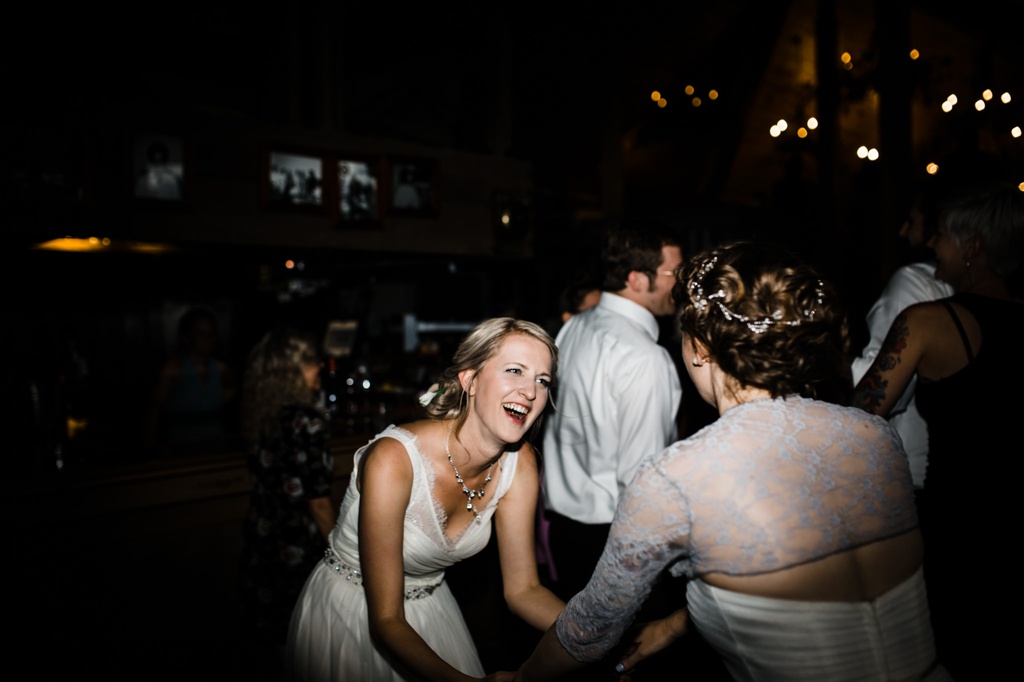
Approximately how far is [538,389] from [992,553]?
119cm

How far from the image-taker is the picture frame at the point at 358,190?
436 cm

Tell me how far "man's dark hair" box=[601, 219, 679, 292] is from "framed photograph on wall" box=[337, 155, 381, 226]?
7.67ft

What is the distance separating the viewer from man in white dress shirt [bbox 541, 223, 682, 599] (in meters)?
2.36

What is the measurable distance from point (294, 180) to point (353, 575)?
292 centimetres

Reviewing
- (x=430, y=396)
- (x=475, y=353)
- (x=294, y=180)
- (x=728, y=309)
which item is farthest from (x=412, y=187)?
(x=728, y=309)

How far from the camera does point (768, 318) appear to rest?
1.14 m

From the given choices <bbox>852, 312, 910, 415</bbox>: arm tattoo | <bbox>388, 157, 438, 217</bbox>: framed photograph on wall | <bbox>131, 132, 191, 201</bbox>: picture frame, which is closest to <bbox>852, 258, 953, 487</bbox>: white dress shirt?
<bbox>852, 312, 910, 415</bbox>: arm tattoo

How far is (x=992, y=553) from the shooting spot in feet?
5.60

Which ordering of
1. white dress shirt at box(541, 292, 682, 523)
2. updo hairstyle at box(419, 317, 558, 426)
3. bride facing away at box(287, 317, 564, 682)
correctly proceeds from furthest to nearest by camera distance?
white dress shirt at box(541, 292, 682, 523) → updo hairstyle at box(419, 317, 558, 426) → bride facing away at box(287, 317, 564, 682)

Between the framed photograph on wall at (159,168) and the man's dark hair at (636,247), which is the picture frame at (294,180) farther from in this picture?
the man's dark hair at (636,247)

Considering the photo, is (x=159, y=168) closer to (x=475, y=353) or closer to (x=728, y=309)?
(x=475, y=353)

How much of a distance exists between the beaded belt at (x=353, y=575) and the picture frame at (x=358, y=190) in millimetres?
2785

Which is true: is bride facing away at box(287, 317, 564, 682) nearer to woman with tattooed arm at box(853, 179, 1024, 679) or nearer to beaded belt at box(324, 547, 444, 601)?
beaded belt at box(324, 547, 444, 601)

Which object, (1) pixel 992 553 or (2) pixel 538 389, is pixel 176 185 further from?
(1) pixel 992 553
